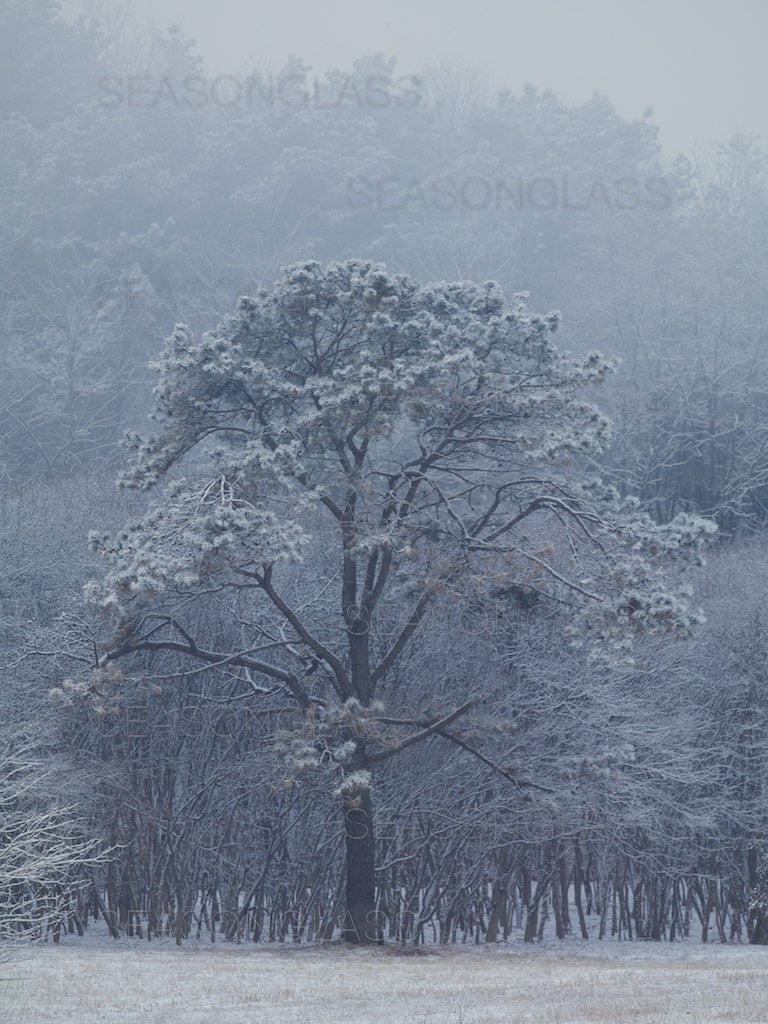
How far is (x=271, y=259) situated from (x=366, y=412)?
20.0 meters

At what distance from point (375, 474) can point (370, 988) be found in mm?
7025

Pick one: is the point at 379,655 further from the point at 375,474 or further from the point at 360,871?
the point at 360,871

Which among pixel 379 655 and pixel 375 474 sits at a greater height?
pixel 375 474

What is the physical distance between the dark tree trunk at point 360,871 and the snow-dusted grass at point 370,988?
56 cm

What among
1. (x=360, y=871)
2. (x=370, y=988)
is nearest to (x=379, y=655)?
(x=360, y=871)

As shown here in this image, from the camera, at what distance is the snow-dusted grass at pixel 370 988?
939 centimetres

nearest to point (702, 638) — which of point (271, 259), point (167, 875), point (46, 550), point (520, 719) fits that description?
point (520, 719)

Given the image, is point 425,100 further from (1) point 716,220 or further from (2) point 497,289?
(2) point 497,289

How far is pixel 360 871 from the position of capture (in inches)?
627

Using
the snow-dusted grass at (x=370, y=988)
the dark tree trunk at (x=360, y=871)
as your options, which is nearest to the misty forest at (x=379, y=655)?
the dark tree trunk at (x=360, y=871)

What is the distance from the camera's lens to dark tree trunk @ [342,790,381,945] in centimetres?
1584

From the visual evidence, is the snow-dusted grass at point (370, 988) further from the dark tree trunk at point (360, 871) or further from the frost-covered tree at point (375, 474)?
the frost-covered tree at point (375, 474)

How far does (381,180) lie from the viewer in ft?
118

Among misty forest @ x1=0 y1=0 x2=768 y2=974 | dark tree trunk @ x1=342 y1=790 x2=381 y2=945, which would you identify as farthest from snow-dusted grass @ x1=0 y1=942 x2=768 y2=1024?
misty forest @ x1=0 y1=0 x2=768 y2=974
